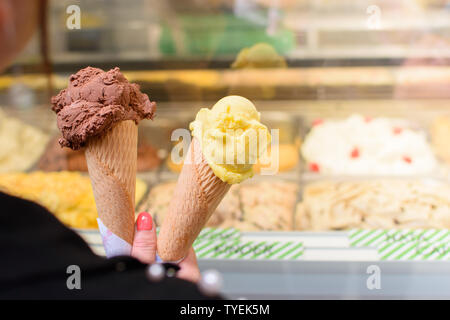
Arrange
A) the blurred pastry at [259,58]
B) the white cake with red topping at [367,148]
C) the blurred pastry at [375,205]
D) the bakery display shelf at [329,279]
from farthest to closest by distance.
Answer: the white cake with red topping at [367,148] → the blurred pastry at [259,58] → the blurred pastry at [375,205] → the bakery display shelf at [329,279]

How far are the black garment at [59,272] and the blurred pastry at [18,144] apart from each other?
0.82 m

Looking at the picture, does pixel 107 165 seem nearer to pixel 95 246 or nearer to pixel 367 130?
pixel 95 246

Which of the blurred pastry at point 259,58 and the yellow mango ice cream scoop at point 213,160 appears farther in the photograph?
the blurred pastry at point 259,58

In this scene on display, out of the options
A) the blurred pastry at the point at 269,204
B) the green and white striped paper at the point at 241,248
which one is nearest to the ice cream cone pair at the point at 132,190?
the green and white striped paper at the point at 241,248

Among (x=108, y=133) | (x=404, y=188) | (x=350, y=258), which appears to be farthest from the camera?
(x=404, y=188)

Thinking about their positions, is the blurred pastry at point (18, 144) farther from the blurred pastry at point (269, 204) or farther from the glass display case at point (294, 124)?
the blurred pastry at point (269, 204)

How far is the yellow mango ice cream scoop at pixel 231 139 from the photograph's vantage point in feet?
2.63

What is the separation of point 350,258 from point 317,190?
479mm

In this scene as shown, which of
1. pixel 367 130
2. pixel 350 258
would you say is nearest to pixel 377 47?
pixel 367 130

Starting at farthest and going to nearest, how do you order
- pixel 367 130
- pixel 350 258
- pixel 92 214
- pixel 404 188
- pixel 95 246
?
pixel 367 130 < pixel 404 188 < pixel 350 258 < pixel 92 214 < pixel 95 246

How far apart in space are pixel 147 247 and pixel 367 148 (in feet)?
4.72

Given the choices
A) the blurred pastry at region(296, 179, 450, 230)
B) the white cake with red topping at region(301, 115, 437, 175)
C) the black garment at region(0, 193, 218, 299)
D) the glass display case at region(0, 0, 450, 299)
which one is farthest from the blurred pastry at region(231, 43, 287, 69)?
the black garment at region(0, 193, 218, 299)

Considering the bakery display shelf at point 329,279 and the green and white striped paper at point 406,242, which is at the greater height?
the green and white striped paper at point 406,242

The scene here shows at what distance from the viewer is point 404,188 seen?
1.66 meters
